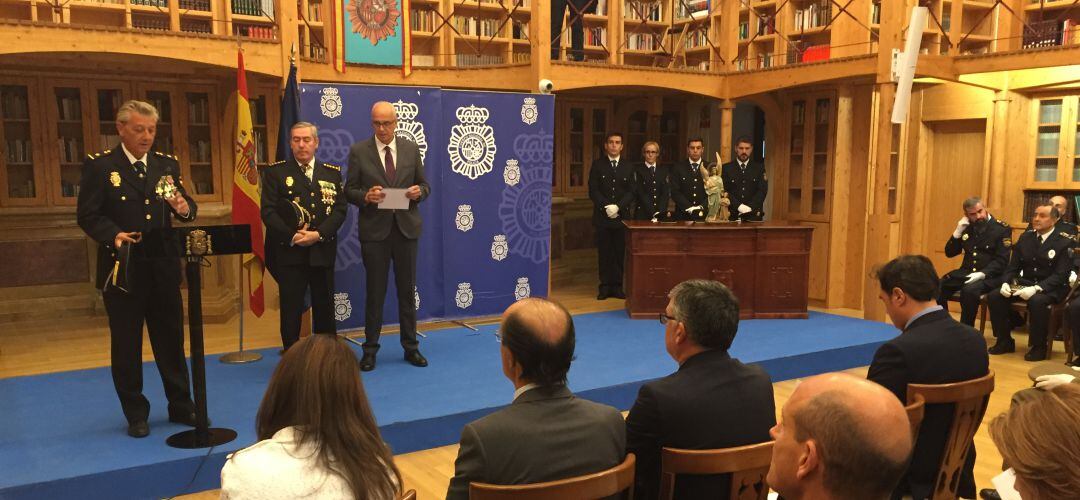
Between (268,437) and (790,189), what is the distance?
7571 millimetres

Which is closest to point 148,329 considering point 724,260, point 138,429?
point 138,429

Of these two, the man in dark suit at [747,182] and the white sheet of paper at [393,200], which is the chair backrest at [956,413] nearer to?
the white sheet of paper at [393,200]

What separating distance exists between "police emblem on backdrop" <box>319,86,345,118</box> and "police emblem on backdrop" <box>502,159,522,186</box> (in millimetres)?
1366

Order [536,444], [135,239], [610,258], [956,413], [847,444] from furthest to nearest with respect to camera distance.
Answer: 1. [610,258]
2. [135,239]
3. [956,413]
4. [536,444]
5. [847,444]

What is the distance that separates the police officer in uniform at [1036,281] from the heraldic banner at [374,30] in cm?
536

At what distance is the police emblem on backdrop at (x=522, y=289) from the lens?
252 inches

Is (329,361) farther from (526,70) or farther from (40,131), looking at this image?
(40,131)

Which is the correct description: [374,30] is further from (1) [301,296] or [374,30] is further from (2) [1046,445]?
(2) [1046,445]

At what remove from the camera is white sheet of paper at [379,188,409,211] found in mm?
4945

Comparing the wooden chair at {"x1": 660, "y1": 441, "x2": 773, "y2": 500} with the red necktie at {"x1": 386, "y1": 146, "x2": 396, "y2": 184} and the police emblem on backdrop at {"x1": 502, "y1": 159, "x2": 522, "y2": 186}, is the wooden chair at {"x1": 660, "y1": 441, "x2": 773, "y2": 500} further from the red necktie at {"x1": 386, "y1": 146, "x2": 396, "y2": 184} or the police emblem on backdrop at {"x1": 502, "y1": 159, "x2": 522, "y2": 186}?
the police emblem on backdrop at {"x1": 502, "y1": 159, "x2": 522, "y2": 186}

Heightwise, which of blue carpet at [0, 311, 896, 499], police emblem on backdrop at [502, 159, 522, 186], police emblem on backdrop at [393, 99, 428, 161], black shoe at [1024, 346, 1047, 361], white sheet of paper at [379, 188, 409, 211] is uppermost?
police emblem on backdrop at [393, 99, 428, 161]

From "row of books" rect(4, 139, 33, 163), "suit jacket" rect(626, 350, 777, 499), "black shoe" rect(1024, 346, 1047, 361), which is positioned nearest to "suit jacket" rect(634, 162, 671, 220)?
"black shoe" rect(1024, 346, 1047, 361)

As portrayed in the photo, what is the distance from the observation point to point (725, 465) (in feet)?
6.37

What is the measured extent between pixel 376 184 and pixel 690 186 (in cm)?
355
